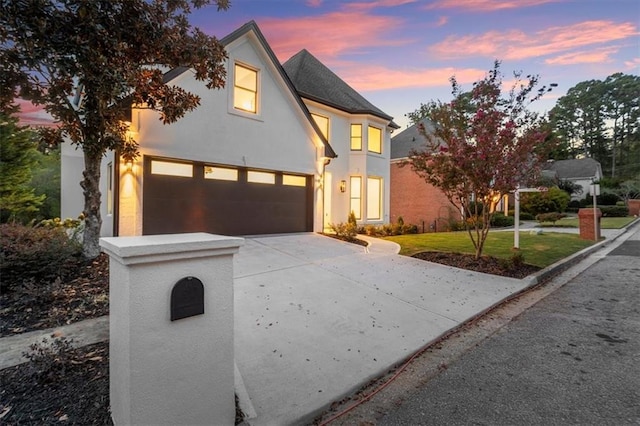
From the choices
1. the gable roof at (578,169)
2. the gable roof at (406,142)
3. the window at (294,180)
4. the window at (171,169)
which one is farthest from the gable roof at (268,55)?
the gable roof at (578,169)

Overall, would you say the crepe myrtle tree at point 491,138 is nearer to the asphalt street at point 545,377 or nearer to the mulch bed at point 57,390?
the asphalt street at point 545,377

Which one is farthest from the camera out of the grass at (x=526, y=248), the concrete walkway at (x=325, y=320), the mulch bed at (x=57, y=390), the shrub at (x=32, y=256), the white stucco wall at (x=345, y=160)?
the white stucco wall at (x=345, y=160)

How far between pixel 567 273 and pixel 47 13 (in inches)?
473

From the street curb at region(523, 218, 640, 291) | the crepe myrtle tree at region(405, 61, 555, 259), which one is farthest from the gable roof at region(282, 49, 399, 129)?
the street curb at region(523, 218, 640, 291)

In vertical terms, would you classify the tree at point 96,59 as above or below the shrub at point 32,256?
above

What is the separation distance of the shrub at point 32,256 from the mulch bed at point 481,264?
8.24 metres

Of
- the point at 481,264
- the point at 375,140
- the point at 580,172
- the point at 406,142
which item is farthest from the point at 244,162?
the point at 580,172

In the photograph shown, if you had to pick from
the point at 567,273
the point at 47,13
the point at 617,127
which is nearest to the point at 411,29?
the point at 567,273

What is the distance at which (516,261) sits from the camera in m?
7.75

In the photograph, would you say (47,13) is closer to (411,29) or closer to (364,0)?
(364,0)

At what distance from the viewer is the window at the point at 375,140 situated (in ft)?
53.3

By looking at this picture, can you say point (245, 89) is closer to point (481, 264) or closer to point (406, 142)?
point (481, 264)

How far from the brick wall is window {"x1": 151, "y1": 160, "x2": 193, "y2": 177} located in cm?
1319

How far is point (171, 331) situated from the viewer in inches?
82.5
